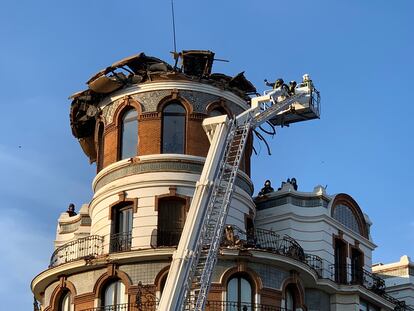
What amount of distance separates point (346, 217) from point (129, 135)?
12631mm

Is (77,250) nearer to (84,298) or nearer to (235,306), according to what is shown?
(84,298)

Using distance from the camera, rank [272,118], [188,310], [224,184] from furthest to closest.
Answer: [272,118] → [224,184] → [188,310]

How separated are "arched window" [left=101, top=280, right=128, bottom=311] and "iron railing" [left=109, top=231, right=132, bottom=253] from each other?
161 centimetres

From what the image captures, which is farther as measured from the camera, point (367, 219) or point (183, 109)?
point (367, 219)

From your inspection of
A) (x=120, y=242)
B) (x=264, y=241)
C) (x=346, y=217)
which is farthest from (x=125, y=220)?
(x=346, y=217)

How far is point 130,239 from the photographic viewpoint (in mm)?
53469

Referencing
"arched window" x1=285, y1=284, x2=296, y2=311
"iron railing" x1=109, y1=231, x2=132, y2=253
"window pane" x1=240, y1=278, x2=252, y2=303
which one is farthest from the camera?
"arched window" x1=285, y1=284, x2=296, y2=311

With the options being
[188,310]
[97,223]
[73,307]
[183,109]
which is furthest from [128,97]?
[188,310]

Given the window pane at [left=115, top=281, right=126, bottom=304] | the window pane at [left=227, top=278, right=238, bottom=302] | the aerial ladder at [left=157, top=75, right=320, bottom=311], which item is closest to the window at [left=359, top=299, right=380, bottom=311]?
the window pane at [left=227, top=278, right=238, bottom=302]

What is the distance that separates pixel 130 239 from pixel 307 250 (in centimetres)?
961

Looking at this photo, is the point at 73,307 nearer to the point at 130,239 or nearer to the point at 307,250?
the point at 130,239

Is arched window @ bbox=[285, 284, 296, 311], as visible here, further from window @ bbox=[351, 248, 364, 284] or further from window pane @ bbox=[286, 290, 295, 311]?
window @ bbox=[351, 248, 364, 284]

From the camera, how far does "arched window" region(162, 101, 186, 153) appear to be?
2180 inches

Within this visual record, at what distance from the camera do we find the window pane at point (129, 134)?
184ft
